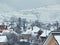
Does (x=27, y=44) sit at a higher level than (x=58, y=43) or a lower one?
lower

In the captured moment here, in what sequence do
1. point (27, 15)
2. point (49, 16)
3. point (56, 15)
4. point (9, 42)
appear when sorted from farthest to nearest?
point (27, 15), point (49, 16), point (56, 15), point (9, 42)

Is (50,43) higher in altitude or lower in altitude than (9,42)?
higher

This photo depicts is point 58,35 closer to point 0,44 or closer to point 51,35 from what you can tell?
point 51,35

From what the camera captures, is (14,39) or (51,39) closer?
(51,39)

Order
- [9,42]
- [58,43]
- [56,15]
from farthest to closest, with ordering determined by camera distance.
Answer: [56,15], [9,42], [58,43]

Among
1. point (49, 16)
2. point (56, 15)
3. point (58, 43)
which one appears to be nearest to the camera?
point (58, 43)

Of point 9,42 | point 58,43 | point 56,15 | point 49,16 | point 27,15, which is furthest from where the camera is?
point 27,15

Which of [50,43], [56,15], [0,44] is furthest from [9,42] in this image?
[56,15]

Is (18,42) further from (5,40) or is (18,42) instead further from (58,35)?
(58,35)

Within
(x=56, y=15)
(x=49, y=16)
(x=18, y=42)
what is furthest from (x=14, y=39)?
(x=49, y=16)
